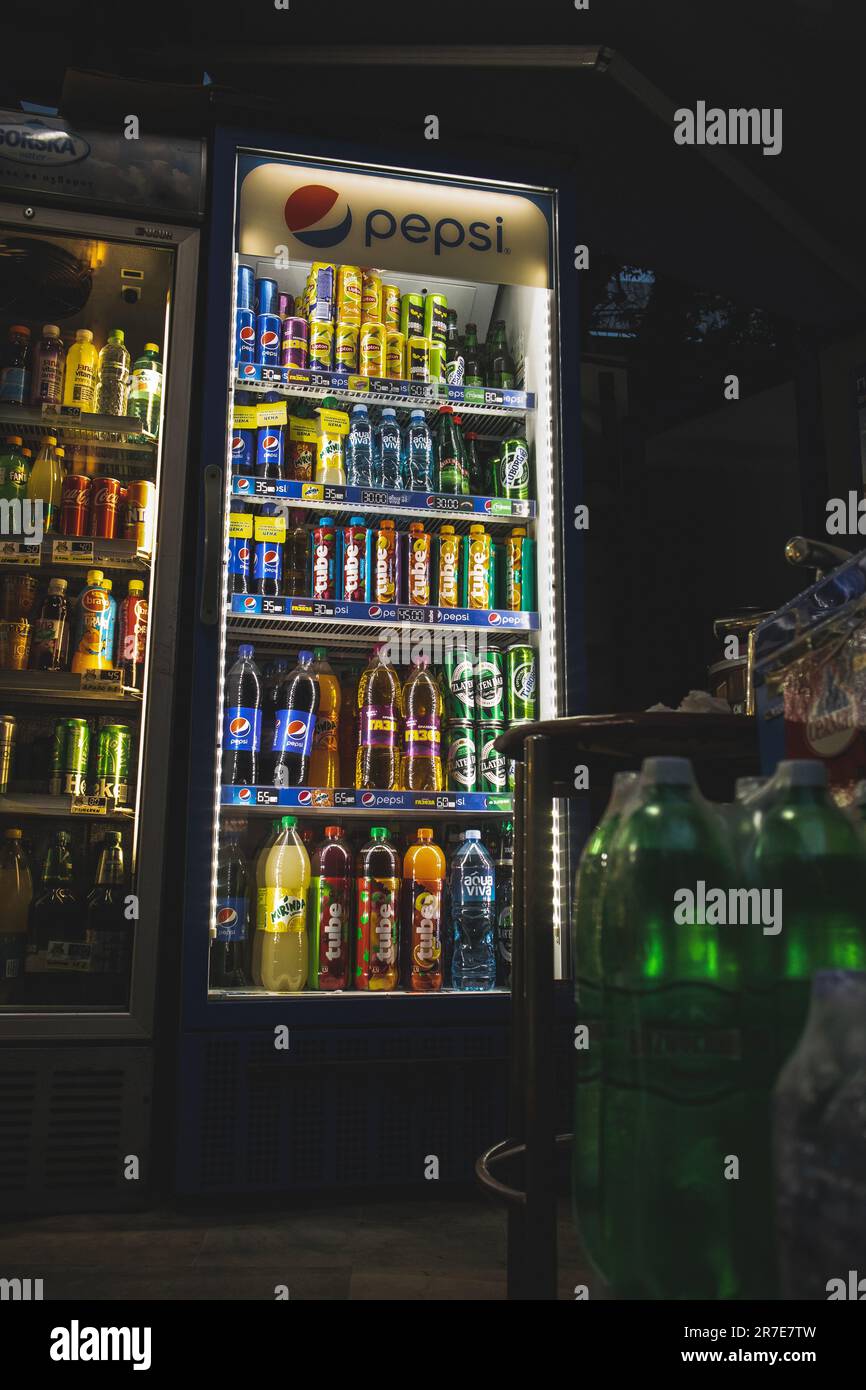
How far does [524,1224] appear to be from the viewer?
4.37 feet

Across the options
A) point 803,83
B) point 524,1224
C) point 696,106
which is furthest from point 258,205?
point 524,1224

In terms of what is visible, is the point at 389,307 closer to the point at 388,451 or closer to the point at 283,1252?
the point at 388,451

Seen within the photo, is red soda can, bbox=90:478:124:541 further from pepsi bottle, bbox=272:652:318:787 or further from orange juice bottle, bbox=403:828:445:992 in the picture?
orange juice bottle, bbox=403:828:445:992

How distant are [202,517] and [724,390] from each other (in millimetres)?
2852

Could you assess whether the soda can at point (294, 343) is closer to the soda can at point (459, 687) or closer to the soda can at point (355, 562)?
the soda can at point (355, 562)

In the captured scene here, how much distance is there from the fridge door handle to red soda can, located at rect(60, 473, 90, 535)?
0.49m

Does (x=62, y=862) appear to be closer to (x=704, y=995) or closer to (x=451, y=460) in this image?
(x=451, y=460)

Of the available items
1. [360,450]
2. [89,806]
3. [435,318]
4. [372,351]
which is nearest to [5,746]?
[89,806]

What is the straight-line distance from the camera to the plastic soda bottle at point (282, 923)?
9.14 feet

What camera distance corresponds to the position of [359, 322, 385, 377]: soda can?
3.13 m

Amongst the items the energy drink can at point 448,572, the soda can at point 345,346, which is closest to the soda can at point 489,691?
the energy drink can at point 448,572

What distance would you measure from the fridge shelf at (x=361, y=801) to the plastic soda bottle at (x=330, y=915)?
12 centimetres

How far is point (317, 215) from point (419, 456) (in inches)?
28.8

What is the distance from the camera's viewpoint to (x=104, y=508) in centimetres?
299
